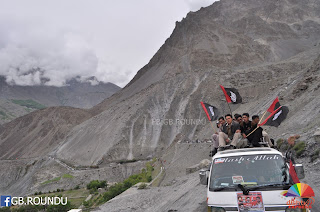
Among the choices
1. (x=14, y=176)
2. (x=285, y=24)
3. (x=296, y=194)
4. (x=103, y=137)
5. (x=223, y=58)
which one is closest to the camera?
(x=296, y=194)

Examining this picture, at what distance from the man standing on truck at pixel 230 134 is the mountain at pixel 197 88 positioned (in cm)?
709

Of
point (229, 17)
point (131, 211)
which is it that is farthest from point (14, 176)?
point (229, 17)

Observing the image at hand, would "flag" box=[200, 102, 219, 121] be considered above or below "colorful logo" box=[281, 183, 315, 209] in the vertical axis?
above

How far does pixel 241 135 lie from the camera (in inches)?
336

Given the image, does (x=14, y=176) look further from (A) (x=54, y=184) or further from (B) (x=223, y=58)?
(B) (x=223, y=58)

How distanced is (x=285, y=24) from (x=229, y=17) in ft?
71.3

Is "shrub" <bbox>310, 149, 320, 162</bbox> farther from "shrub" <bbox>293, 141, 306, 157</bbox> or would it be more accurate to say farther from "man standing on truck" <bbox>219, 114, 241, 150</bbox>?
"man standing on truck" <bbox>219, 114, 241, 150</bbox>

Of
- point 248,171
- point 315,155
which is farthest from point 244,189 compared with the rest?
point 315,155

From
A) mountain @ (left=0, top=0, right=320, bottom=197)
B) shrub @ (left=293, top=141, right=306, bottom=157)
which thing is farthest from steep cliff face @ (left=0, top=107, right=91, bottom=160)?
shrub @ (left=293, top=141, right=306, bottom=157)

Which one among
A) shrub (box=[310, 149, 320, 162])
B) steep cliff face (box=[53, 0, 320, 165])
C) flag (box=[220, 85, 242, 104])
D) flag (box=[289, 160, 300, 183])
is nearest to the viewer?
flag (box=[289, 160, 300, 183])

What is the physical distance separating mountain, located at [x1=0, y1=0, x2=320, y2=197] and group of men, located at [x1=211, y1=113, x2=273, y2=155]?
22.7 ft

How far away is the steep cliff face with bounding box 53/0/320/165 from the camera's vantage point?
5981 cm

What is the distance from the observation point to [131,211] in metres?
12.3

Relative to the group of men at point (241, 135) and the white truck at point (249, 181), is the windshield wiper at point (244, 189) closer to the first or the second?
the white truck at point (249, 181)
